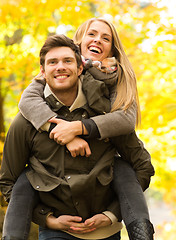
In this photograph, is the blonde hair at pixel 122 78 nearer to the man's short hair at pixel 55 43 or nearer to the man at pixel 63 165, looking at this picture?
the man at pixel 63 165

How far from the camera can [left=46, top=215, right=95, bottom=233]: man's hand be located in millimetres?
2242

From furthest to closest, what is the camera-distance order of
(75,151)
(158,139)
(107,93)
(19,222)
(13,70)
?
(158,139) < (13,70) < (107,93) < (75,151) < (19,222)

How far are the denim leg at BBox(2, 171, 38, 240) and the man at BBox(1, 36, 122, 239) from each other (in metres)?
0.06

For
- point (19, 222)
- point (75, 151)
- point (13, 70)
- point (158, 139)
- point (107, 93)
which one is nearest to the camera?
point (19, 222)

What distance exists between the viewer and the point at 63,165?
7.51ft

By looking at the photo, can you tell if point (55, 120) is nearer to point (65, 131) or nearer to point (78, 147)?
point (65, 131)

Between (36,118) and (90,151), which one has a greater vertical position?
(36,118)

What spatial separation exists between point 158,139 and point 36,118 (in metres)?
5.51

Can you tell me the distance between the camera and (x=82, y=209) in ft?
7.50

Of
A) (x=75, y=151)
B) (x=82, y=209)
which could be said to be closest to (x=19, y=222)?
(x=82, y=209)

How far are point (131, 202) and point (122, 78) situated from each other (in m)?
0.93

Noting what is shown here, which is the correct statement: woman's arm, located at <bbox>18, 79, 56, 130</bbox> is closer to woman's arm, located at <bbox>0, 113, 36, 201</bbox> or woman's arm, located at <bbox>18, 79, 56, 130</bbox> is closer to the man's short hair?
woman's arm, located at <bbox>0, 113, 36, 201</bbox>

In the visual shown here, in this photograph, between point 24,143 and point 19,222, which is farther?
point 24,143

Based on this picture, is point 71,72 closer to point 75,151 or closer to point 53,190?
point 75,151
